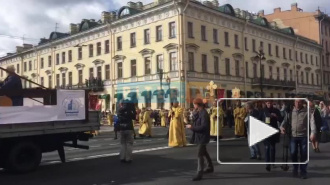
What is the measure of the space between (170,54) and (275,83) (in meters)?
18.6

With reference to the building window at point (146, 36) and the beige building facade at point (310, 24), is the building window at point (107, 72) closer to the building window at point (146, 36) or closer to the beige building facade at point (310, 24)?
the building window at point (146, 36)

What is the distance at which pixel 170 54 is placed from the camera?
39812mm

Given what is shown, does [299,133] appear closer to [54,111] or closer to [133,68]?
[54,111]

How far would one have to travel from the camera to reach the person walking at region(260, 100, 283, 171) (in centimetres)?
782

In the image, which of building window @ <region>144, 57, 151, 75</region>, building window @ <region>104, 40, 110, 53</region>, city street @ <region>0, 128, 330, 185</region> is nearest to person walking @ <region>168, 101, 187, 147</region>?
city street @ <region>0, 128, 330, 185</region>

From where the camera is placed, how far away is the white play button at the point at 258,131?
7.63 m

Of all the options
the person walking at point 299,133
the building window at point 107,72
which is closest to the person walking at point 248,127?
the person walking at point 299,133

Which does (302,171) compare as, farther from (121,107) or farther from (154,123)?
(154,123)

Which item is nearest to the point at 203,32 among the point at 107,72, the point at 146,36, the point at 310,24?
the point at 146,36

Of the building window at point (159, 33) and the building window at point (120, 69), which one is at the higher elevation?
the building window at point (159, 33)

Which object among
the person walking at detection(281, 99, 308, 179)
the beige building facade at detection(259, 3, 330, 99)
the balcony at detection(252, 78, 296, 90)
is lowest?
the person walking at detection(281, 99, 308, 179)

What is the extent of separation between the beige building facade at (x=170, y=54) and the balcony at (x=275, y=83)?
0.12 metres

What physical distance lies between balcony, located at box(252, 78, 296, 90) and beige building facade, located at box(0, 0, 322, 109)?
0.12m
